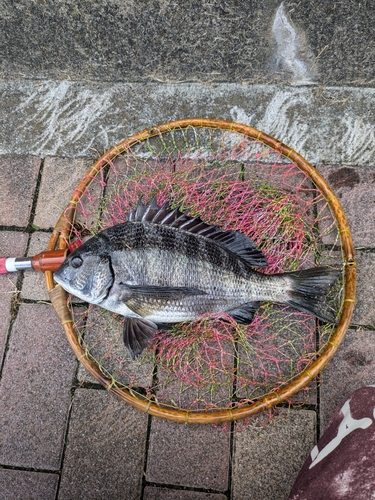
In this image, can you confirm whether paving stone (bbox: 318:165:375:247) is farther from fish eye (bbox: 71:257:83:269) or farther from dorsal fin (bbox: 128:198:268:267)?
fish eye (bbox: 71:257:83:269)

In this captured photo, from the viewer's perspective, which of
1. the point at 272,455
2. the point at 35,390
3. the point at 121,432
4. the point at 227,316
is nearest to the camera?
the point at 227,316

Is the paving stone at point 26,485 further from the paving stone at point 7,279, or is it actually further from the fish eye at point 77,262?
the fish eye at point 77,262

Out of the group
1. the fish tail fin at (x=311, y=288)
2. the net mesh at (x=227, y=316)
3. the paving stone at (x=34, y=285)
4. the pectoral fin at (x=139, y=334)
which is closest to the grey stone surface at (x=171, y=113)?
the net mesh at (x=227, y=316)

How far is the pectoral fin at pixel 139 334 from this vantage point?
2.67 metres

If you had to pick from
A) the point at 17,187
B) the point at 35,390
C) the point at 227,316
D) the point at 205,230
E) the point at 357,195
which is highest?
the point at 357,195

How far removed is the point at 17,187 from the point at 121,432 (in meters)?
1.81

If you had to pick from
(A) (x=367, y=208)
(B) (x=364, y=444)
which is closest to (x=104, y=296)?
(B) (x=364, y=444)

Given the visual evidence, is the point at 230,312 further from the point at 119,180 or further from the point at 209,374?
the point at 119,180

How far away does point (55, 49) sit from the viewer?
11.5 ft

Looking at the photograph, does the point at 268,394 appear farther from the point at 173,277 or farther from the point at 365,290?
the point at 365,290

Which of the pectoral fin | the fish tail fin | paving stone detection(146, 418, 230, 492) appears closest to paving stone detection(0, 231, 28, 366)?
the pectoral fin

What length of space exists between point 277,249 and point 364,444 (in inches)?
45.6

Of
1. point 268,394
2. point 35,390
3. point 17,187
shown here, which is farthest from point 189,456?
point 17,187

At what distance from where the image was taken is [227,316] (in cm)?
270
